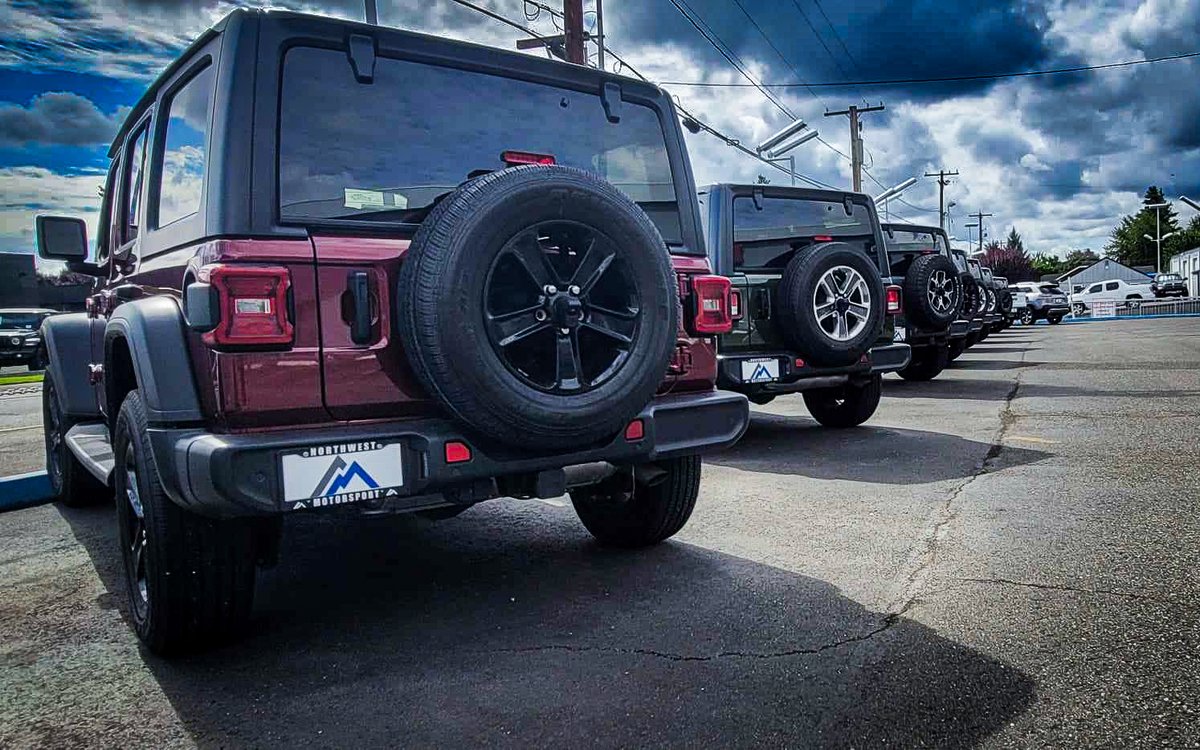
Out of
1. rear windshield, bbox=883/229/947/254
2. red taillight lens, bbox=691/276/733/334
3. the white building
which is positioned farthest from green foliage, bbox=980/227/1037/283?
red taillight lens, bbox=691/276/733/334

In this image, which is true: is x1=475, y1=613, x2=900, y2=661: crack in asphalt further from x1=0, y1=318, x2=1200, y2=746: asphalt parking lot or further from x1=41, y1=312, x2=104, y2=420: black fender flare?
x1=41, y1=312, x2=104, y2=420: black fender flare

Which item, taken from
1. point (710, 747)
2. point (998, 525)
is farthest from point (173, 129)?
point (998, 525)

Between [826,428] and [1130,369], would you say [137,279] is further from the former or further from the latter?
[1130,369]

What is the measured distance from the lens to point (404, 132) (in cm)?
288

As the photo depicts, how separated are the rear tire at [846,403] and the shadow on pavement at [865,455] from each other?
0.13 m

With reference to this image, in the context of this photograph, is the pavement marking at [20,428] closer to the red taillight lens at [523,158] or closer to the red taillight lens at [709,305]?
the red taillight lens at [523,158]

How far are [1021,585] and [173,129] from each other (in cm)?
352

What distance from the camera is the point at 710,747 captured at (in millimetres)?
2154

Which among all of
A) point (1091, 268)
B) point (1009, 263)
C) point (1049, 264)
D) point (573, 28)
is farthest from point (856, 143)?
point (1049, 264)

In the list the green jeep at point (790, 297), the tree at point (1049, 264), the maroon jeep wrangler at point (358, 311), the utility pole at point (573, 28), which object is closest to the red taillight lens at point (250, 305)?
the maroon jeep wrangler at point (358, 311)

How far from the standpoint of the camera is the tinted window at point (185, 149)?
2.77m

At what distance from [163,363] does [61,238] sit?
2277 mm

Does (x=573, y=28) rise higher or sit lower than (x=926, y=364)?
higher

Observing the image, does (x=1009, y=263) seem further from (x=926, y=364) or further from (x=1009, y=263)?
(x=926, y=364)
